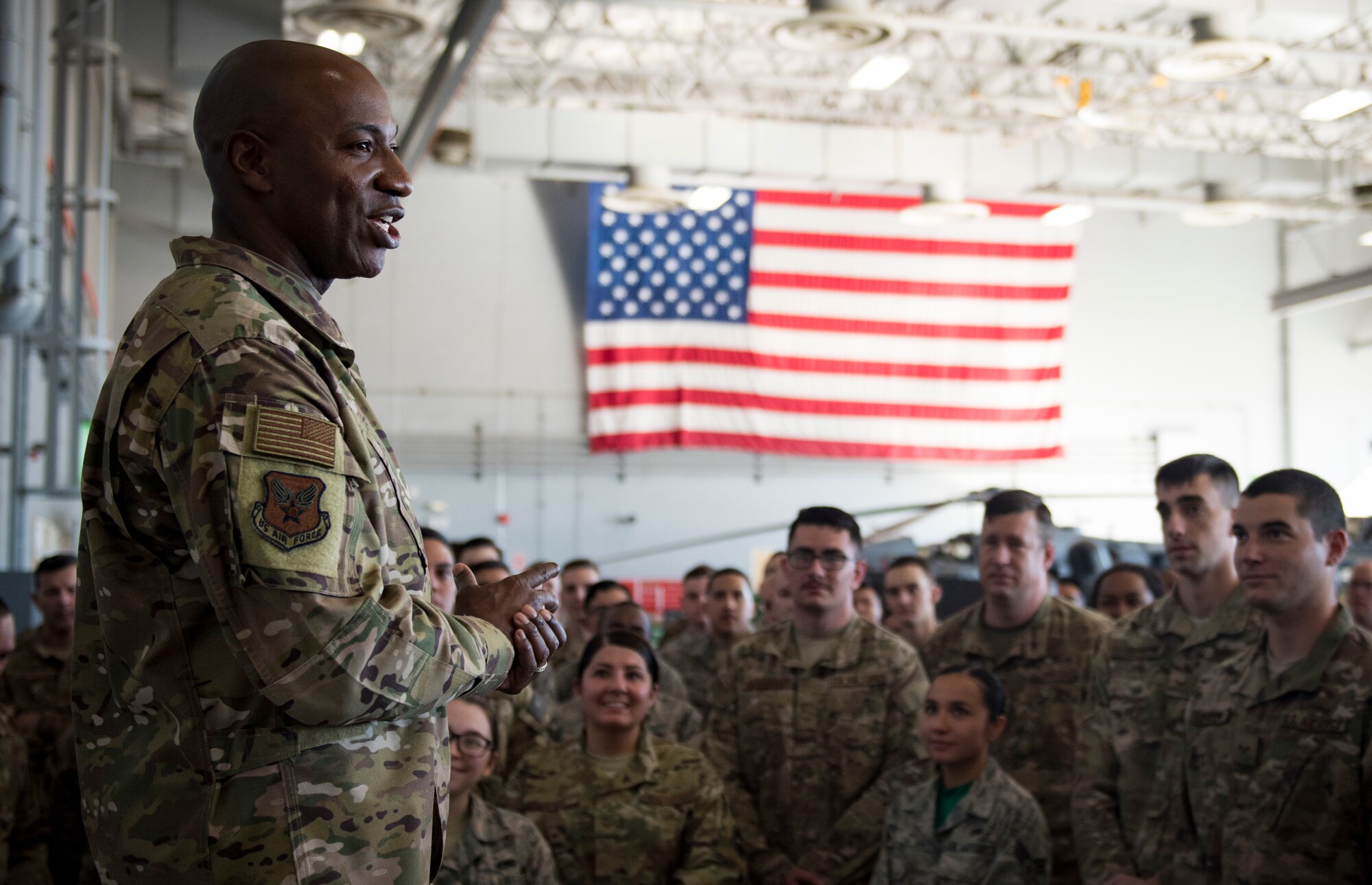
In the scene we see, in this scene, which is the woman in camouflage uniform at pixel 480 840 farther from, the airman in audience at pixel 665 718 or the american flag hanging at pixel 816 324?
the american flag hanging at pixel 816 324

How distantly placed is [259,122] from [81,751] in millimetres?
739

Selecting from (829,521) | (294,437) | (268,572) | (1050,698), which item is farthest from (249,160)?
(1050,698)

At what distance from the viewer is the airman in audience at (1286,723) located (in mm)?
2969

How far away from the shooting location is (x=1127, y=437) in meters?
17.8

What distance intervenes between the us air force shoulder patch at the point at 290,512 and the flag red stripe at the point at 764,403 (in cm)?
1390

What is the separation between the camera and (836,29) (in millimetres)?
8320

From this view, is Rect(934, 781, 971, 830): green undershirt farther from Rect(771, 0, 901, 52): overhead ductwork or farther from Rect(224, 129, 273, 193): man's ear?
Rect(771, 0, 901, 52): overhead ductwork

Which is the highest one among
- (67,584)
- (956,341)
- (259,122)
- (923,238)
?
(923,238)

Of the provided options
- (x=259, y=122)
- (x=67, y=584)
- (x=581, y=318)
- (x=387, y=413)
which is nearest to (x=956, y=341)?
(x=581, y=318)

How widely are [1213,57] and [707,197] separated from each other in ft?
17.4

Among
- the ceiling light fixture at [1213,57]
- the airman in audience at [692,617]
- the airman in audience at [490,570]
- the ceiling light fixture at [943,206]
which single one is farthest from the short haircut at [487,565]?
the ceiling light fixture at [943,206]

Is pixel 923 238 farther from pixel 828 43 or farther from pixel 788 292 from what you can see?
pixel 828 43

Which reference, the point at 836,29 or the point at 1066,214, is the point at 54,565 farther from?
the point at 1066,214

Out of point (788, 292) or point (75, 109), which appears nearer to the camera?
point (75, 109)
